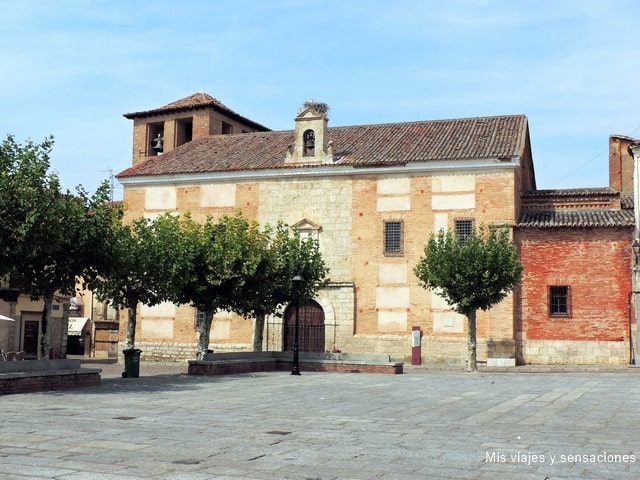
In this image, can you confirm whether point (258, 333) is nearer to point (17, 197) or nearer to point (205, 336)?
point (205, 336)

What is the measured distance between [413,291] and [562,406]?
18.6 m

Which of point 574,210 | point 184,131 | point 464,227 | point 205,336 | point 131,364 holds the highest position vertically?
point 184,131

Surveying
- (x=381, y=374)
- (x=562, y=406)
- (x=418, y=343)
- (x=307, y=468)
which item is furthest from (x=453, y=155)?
(x=307, y=468)

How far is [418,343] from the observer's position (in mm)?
32656

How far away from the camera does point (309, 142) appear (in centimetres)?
3700

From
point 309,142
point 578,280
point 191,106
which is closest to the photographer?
point 578,280

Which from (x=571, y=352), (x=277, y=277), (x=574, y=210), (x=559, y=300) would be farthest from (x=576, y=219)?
(x=277, y=277)

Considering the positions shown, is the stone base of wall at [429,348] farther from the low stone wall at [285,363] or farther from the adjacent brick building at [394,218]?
the low stone wall at [285,363]

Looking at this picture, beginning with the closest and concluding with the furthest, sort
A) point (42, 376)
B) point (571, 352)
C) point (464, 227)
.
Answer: point (42, 376)
point (571, 352)
point (464, 227)

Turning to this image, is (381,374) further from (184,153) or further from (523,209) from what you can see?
(184,153)

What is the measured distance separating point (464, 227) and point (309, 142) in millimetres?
8666

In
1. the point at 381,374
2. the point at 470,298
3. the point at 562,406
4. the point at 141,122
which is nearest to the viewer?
the point at 562,406

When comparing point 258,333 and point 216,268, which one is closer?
point 216,268

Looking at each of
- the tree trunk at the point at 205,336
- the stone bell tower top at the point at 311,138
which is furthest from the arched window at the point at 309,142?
the tree trunk at the point at 205,336
